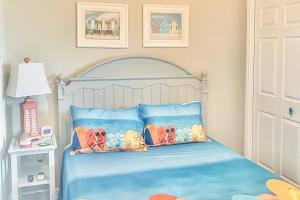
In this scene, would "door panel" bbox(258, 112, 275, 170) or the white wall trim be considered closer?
"door panel" bbox(258, 112, 275, 170)

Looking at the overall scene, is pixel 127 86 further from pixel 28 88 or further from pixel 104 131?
pixel 28 88

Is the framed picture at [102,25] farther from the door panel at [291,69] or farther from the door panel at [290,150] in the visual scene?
the door panel at [290,150]

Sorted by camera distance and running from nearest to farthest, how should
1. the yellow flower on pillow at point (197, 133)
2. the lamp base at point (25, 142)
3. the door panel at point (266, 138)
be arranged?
1. the lamp base at point (25, 142)
2. the yellow flower on pillow at point (197, 133)
3. the door panel at point (266, 138)

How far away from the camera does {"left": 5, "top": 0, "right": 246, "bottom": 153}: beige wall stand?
3.12 metres

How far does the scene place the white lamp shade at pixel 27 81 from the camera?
285 cm

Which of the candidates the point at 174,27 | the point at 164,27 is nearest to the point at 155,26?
the point at 164,27

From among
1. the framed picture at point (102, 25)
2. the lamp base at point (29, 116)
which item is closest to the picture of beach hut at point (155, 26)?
the framed picture at point (102, 25)

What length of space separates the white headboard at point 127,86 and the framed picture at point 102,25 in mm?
190

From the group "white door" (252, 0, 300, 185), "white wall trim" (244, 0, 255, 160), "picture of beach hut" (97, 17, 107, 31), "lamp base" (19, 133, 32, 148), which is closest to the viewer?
"lamp base" (19, 133, 32, 148)

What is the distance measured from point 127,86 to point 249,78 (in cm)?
124

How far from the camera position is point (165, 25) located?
3.47m

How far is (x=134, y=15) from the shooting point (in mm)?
3377

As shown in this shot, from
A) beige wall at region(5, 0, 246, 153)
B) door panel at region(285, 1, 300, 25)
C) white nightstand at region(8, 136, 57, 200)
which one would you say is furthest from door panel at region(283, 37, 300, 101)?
white nightstand at region(8, 136, 57, 200)

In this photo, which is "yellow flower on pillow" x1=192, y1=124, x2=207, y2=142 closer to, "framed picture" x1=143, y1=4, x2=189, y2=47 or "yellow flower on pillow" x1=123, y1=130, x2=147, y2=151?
"yellow flower on pillow" x1=123, y1=130, x2=147, y2=151
